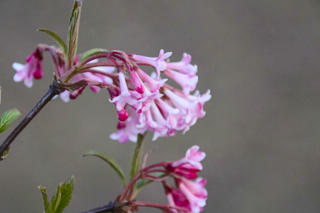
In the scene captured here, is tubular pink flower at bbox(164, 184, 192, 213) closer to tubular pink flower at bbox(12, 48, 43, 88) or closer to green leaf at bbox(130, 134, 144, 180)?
green leaf at bbox(130, 134, 144, 180)

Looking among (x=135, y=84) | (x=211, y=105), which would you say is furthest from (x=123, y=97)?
(x=211, y=105)

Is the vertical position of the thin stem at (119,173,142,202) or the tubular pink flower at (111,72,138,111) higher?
the tubular pink flower at (111,72,138,111)

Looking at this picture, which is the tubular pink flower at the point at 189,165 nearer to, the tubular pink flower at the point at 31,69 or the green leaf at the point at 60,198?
the green leaf at the point at 60,198

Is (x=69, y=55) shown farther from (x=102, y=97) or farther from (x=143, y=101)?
(x=102, y=97)

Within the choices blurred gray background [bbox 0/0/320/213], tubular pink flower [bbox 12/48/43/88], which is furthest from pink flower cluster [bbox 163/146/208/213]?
blurred gray background [bbox 0/0/320/213]

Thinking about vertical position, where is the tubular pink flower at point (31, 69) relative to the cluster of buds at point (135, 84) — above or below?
above

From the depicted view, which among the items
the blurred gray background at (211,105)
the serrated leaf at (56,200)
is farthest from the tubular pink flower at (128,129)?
the blurred gray background at (211,105)
